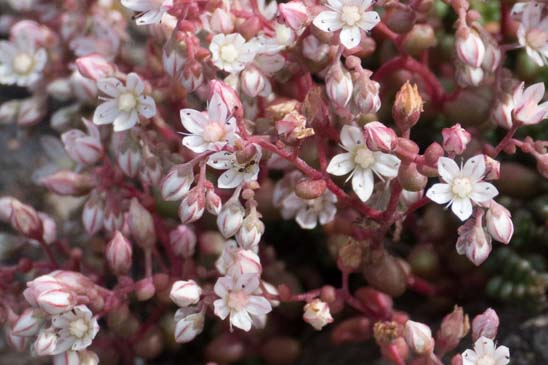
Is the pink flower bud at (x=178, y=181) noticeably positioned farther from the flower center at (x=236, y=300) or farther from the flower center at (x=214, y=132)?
the flower center at (x=236, y=300)

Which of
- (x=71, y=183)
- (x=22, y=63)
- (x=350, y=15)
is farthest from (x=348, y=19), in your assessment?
(x=22, y=63)

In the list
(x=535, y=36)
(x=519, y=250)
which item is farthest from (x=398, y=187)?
(x=519, y=250)

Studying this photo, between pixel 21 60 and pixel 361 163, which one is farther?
pixel 21 60

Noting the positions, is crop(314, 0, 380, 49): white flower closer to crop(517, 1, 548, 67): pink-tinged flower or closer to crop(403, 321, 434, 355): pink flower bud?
crop(517, 1, 548, 67): pink-tinged flower

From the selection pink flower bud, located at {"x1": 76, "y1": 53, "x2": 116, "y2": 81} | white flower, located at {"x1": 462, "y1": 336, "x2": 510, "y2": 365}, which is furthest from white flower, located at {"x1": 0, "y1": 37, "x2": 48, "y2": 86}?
white flower, located at {"x1": 462, "y1": 336, "x2": 510, "y2": 365}

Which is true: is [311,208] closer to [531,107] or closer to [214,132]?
[214,132]

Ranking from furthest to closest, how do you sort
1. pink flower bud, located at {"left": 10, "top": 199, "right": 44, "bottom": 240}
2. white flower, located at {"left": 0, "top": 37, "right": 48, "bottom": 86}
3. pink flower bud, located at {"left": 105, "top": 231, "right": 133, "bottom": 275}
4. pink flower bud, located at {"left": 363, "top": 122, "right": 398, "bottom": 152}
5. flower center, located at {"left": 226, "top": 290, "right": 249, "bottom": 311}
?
1. white flower, located at {"left": 0, "top": 37, "right": 48, "bottom": 86}
2. pink flower bud, located at {"left": 10, "top": 199, "right": 44, "bottom": 240}
3. pink flower bud, located at {"left": 105, "top": 231, "right": 133, "bottom": 275}
4. flower center, located at {"left": 226, "top": 290, "right": 249, "bottom": 311}
5. pink flower bud, located at {"left": 363, "top": 122, "right": 398, "bottom": 152}

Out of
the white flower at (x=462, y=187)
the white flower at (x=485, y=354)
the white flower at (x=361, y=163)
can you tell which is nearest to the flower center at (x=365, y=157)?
the white flower at (x=361, y=163)
